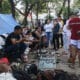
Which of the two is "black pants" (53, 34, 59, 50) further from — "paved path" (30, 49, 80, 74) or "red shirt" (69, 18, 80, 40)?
"red shirt" (69, 18, 80, 40)

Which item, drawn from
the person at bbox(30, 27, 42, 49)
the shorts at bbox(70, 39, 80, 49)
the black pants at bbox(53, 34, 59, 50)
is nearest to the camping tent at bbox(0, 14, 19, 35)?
the person at bbox(30, 27, 42, 49)

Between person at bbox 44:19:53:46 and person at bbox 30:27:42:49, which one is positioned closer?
person at bbox 30:27:42:49

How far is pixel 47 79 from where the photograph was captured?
28.6 ft

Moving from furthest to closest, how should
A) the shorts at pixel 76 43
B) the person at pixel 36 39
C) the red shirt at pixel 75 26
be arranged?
the person at pixel 36 39, the shorts at pixel 76 43, the red shirt at pixel 75 26

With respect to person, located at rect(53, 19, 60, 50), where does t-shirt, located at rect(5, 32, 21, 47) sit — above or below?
above

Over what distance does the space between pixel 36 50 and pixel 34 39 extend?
45 cm

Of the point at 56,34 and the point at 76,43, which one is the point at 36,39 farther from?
the point at 76,43

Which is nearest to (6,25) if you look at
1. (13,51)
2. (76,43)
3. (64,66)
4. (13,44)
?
(13,44)

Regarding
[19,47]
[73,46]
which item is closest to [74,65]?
[73,46]

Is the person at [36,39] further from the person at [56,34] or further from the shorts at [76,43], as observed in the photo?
the shorts at [76,43]

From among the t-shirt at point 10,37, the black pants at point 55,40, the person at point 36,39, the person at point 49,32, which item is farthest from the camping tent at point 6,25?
the person at point 49,32

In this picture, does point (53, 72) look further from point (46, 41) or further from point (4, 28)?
point (46, 41)

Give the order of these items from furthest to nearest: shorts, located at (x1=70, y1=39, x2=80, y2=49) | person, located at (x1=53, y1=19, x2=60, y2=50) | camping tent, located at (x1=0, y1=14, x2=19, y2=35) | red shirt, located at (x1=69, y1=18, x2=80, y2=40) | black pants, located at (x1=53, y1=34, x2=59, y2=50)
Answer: black pants, located at (x1=53, y1=34, x2=59, y2=50), person, located at (x1=53, y1=19, x2=60, y2=50), camping tent, located at (x1=0, y1=14, x2=19, y2=35), shorts, located at (x1=70, y1=39, x2=80, y2=49), red shirt, located at (x1=69, y1=18, x2=80, y2=40)

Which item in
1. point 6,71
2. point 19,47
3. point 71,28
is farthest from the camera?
point 19,47
